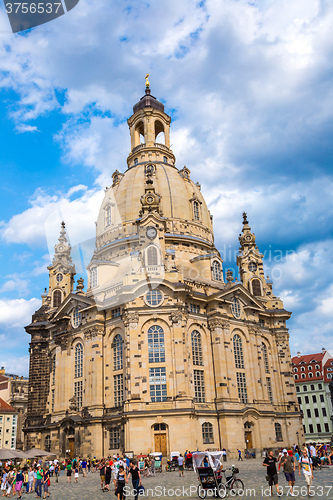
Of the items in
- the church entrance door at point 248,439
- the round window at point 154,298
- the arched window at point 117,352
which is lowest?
the church entrance door at point 248,439

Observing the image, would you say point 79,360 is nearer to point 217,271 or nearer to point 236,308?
point 236,308

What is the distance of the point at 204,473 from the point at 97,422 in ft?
109

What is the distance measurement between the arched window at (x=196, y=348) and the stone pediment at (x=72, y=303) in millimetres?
13309

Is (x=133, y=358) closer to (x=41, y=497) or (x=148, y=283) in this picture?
(x=148, y=283)

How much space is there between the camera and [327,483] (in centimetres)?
2473

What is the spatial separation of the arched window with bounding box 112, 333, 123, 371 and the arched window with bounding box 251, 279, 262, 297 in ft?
85.7

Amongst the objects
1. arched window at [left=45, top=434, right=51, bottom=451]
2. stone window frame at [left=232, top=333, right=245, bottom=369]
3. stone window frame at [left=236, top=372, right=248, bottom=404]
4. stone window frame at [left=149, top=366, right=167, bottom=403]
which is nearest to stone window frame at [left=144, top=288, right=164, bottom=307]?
stone window frame at [left=149, top=366, right=167, bottom=403]

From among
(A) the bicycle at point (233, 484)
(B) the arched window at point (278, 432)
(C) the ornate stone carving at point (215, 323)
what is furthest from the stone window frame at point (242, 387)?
(A) the bicycle at point (233, 484)

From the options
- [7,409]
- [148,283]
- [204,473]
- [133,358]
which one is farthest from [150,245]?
[7,409]

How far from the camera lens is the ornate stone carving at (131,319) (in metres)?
51.5

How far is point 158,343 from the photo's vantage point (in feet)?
169

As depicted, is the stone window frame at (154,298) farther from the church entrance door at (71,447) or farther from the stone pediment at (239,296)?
the church entrance door at (71,447)

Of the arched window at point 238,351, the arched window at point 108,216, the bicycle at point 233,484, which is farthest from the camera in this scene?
the arched window at point 108,216

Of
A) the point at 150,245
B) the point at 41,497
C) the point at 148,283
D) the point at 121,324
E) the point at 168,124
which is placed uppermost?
the point at 168,124
